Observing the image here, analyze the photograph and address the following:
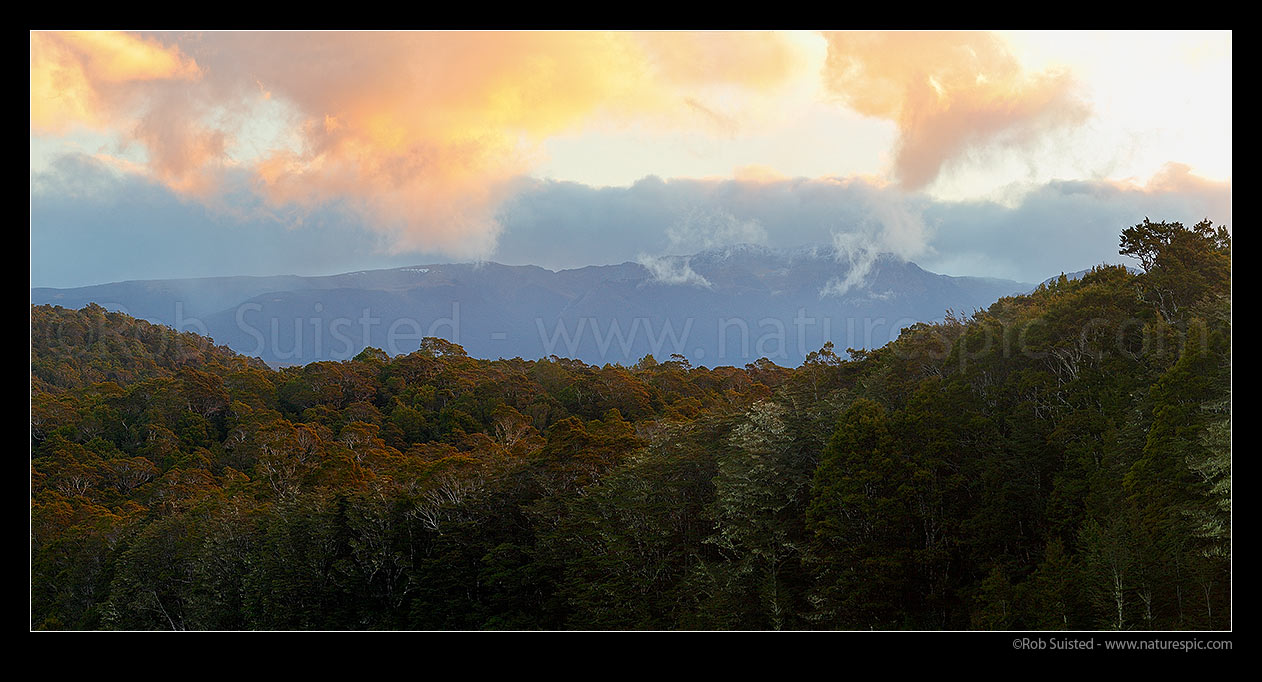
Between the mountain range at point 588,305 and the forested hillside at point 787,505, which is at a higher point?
the mountain range at point 588,305

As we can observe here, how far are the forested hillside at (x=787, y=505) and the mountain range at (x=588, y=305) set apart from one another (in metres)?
67.5

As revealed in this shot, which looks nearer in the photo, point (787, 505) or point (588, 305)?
point (787, 505)

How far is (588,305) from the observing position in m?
118

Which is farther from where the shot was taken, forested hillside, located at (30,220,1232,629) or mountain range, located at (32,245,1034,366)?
mountain range, located at (32,245,1034,366)

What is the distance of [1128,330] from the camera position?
22.0 m

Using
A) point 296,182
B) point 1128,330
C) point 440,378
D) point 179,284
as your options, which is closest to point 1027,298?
point 1128,330

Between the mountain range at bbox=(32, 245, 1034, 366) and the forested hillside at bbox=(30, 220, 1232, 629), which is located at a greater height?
the mountain range at bbox=(32, 245, 1034, 366)

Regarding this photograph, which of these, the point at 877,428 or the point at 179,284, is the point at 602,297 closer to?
A: the point at 179,284

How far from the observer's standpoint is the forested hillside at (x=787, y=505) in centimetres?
1758

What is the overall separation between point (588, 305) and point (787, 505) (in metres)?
96.5

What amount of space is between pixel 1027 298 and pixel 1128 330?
814 centimetres

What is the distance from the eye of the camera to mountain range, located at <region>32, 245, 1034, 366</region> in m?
107

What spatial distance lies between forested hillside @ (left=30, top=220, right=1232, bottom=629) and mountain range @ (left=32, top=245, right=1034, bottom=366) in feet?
221

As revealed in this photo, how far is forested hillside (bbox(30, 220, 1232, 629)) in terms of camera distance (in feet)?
57.7
